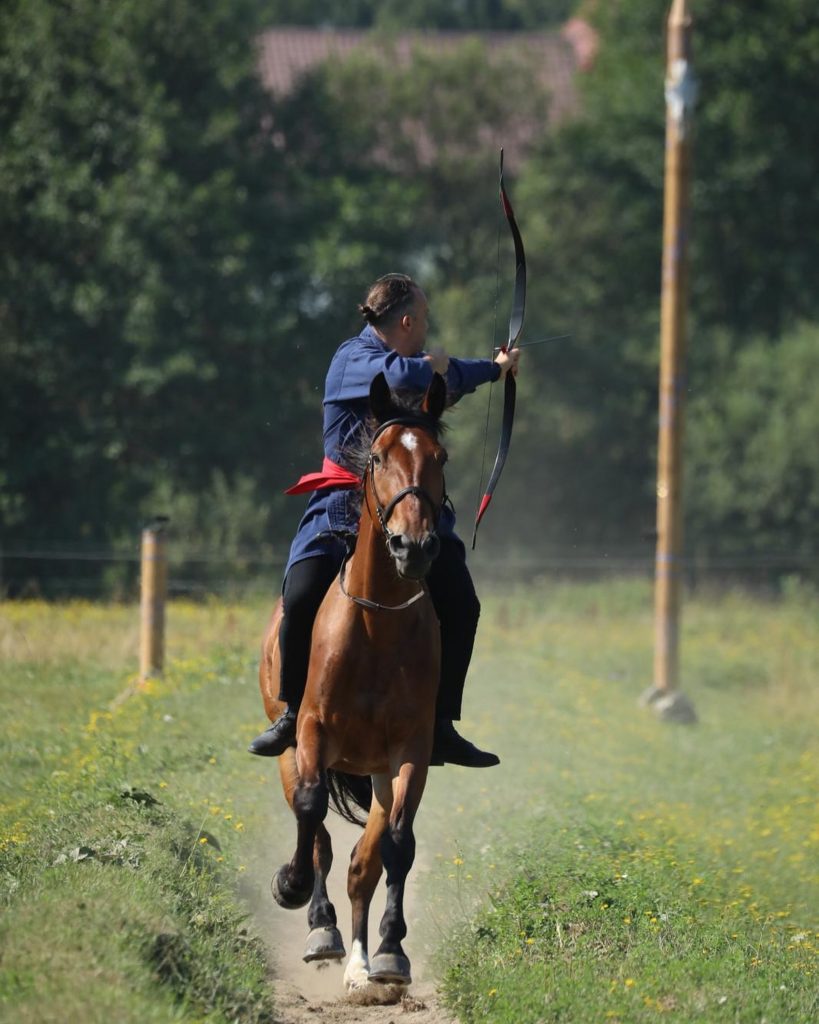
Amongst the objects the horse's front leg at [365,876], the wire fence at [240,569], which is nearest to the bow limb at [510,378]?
the horse's front leg at [365,876]

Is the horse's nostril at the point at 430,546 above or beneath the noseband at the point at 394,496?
beneath

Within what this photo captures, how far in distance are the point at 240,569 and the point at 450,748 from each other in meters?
15.0

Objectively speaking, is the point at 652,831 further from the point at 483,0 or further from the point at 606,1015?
the point at 483,0

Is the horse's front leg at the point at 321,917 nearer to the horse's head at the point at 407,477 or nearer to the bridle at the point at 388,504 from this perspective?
the bridle at the point at 388,504

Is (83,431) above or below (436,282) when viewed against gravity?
below

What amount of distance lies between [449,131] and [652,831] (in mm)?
28215

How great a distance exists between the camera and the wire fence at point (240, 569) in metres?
21.2

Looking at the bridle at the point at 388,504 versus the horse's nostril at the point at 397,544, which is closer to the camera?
the horse's nostril at the point at 397,544

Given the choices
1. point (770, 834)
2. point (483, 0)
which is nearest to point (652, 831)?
point (770, 834)

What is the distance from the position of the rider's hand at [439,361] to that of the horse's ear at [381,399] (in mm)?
264

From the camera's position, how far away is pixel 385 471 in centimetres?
662

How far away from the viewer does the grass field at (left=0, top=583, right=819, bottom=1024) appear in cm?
631

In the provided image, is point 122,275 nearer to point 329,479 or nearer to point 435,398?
point 329,479

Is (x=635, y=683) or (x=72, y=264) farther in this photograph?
(x=72, y=264)
